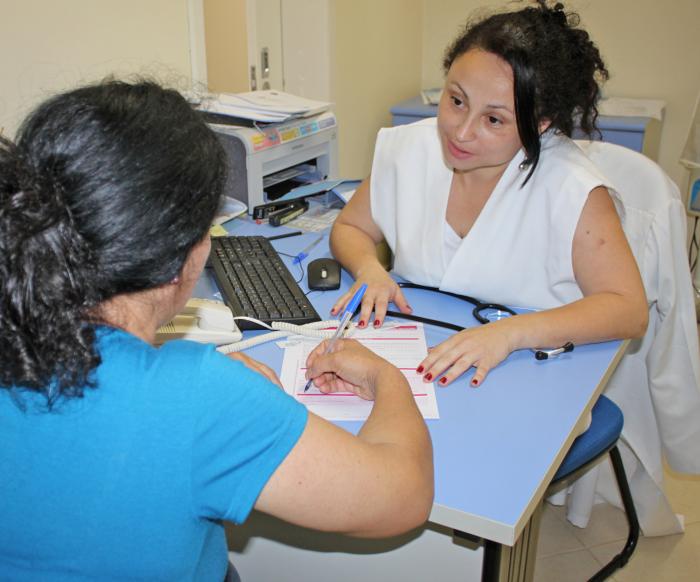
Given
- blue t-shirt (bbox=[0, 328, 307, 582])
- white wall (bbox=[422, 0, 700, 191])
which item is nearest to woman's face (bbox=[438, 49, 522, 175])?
blue t-shirt (bbox=[0, 328, 307, 582])

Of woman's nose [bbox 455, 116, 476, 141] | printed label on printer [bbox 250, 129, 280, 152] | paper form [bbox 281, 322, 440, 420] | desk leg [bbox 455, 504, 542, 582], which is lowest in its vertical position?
desk leg [bbox 455, 504, 542, 582]

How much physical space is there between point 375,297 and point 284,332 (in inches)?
7.4

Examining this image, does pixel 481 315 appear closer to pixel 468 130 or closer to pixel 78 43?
pixel 468 130

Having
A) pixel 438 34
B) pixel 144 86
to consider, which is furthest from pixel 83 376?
pixel 438 34

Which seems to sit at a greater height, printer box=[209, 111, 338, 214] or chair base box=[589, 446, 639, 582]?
printer box=[209, 111, 338, 214]

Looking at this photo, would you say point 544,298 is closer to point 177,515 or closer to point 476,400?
point 476,400

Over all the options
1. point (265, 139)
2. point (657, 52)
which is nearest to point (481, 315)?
point (265, 139)

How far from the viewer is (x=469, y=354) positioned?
1151 mm

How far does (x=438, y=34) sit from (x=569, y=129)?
8.41 feet

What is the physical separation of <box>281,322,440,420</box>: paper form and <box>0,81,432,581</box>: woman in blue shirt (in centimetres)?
32

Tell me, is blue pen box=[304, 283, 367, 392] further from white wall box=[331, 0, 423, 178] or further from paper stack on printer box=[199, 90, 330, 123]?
white wall box=[331, 0, 423, 178]

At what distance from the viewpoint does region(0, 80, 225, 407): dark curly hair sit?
0.63m

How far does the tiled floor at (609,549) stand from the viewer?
1776mm

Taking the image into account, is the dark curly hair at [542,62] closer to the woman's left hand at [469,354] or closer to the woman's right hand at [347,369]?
the woman's left hand at [469,354]
